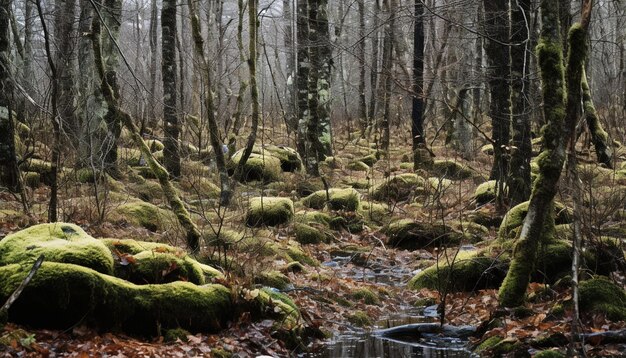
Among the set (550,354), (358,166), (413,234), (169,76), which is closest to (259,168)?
(169,76)

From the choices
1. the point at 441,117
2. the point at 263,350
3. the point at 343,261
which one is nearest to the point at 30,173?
the point at 343,261

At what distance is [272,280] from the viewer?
8.73 m

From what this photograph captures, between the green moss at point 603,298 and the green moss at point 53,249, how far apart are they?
16.3ft

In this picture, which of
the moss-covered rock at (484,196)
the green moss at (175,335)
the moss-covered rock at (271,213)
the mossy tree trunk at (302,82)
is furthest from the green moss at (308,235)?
the green moss at (175,335)

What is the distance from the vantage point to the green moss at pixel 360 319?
322 inches

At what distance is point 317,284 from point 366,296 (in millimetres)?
732

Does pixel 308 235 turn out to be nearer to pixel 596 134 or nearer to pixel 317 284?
pixel 317 284

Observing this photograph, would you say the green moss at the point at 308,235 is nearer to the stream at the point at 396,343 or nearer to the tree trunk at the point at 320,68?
the stream at the point at 396,343

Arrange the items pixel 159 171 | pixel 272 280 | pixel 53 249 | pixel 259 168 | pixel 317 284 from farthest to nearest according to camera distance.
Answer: pixel 259 168
pixel 317 284
pixel 159 171
pixel 272 280
pixel 53 249

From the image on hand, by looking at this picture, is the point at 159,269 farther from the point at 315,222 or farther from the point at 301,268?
the point at 315,222

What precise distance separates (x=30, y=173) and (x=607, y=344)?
10.7 meters

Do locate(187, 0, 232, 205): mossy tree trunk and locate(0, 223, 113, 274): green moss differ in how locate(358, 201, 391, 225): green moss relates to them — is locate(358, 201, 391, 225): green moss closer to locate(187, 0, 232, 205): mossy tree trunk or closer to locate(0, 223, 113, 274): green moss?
locate(187, 0, 232, 205): mossy tree trunk

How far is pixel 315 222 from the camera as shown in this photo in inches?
524

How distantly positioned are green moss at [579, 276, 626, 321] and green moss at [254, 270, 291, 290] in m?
3.70
